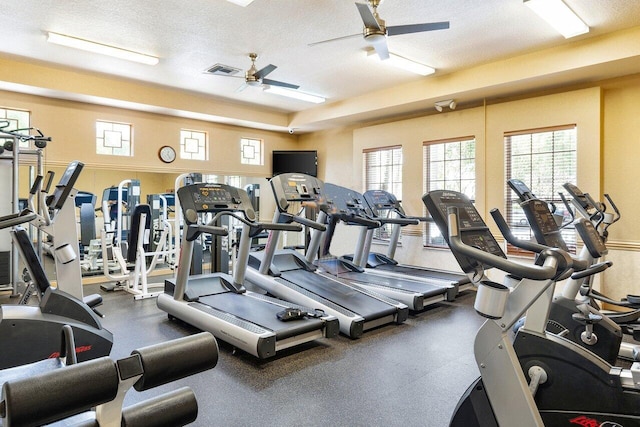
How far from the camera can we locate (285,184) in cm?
478

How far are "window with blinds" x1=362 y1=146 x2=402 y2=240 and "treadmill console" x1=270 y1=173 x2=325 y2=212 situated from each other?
2.51 meters

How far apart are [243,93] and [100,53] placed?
2.36 m

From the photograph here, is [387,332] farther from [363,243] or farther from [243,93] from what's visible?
[243,93]

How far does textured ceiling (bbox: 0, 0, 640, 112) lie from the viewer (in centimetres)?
378

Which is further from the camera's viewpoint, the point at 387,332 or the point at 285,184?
the point at 285,184

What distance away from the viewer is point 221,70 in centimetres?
541

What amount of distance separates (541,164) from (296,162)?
4.72 m

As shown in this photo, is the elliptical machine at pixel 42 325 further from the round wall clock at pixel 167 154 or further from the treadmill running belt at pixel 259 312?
the round wall clock at pixel 167 154

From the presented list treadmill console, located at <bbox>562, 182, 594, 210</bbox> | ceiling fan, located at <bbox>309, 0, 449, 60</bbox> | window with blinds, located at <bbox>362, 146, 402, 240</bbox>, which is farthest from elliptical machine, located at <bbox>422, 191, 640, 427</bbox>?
window with blinds, located at <bbox>362, 146, 402, 240</bbox>

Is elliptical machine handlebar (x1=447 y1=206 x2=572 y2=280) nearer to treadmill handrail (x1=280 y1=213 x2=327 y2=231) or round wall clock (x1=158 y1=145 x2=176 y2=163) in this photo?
treadmill handrail (x1=280 y1=213 x2=327 y2=231)

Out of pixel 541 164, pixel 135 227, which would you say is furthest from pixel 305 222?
pixel 541 164

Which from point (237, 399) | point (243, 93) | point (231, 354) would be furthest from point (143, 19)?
point (237, 399)

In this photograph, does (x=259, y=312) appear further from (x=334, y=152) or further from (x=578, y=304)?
(x=334, y=152)

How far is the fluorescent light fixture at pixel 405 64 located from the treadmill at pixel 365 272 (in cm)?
170
